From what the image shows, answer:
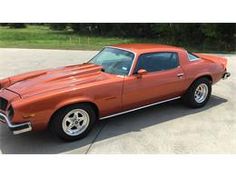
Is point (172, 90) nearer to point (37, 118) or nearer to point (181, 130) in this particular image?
point (181, 130)

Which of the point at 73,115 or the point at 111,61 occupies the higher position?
the point at 111,61

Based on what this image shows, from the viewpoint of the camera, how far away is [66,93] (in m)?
4.25

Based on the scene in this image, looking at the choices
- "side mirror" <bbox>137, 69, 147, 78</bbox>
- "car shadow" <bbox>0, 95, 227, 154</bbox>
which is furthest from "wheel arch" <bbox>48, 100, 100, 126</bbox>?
"side mirror" <bbox>137, 69, 147, 78</bbox>

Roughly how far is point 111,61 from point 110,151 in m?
1.81

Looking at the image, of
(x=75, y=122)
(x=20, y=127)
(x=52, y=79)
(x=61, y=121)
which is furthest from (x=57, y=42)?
(x=20, y=127)

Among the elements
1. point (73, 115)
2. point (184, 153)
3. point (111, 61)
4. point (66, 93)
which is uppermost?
point (111, 61)

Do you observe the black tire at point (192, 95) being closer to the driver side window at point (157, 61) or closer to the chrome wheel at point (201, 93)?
the chrome wheel at point (201, 93)

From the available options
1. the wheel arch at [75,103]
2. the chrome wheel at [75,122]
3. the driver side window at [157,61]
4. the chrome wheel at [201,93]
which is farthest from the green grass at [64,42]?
the chrome wheel at [75,122]

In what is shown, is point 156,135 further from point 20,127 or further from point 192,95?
point 20,127

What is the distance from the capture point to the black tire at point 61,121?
4.25m

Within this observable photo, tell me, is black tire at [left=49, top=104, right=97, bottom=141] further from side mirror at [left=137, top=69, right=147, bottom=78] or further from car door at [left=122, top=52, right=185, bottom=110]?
side mirror at [left=137, top=69, right=147, bottom=78]

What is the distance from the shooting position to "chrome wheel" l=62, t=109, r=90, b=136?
438 cm

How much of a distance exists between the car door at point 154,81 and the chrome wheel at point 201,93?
47 centimetres
